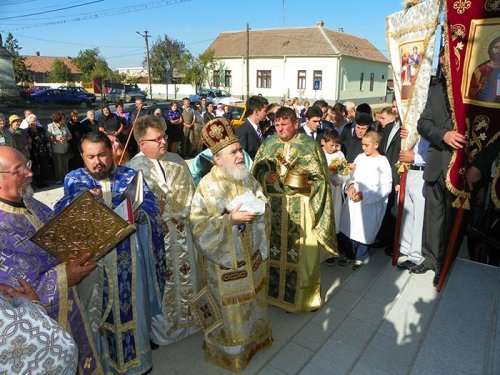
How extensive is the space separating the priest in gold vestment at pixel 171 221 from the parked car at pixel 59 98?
107 feet

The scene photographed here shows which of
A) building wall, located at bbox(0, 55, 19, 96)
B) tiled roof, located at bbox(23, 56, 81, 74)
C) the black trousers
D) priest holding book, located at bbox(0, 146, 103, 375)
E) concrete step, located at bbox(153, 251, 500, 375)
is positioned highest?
tiled roof, located at bbox(23, 56, 81, 74)

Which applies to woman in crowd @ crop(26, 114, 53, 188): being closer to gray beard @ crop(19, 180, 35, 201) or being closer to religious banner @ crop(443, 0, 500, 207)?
gray beard @ crop(19, 180, 35, 201)

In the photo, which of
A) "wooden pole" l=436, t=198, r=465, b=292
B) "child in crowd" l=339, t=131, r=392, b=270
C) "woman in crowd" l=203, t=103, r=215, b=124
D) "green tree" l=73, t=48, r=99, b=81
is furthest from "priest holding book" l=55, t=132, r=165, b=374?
"green tree" l=73, t=48, r=99, b=81

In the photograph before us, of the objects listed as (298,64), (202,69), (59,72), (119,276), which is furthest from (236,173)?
(59,72)

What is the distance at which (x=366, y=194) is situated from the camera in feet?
16.3

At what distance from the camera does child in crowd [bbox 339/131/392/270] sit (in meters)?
4.95

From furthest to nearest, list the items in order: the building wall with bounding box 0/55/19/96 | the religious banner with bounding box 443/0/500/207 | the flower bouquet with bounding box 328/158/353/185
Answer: the building wall with bounding box 0/55/19/96
the flower bouquet with bounding box 328/158/353/185
the religious banner with bounding box 443/0/500/207

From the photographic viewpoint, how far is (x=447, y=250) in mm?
4379

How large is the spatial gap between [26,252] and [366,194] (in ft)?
13.1

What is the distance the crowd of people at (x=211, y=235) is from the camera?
2.23 meters

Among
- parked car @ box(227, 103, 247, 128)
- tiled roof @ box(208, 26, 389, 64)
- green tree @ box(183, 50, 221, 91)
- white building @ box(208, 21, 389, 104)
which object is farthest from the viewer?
green tree @ box(183, 50, 221, 91)

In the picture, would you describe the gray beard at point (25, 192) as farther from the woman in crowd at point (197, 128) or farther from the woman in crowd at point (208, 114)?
the woman in crowd at point (208, 114)

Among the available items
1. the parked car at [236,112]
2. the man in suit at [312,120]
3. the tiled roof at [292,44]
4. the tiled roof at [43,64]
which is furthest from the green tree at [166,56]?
the man in suit at [312,120]

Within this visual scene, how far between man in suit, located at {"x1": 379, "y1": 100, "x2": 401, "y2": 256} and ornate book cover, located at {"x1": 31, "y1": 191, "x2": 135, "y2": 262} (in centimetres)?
422
